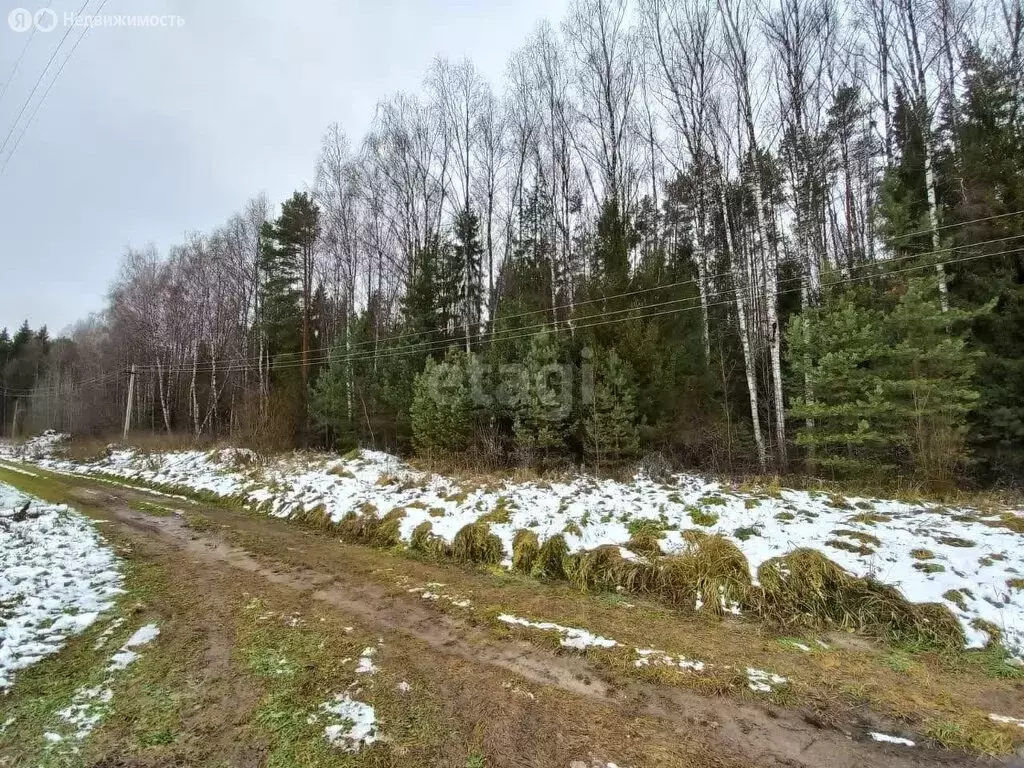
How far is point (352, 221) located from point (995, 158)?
2239cm

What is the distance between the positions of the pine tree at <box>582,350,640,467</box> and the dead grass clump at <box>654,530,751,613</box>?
597cm

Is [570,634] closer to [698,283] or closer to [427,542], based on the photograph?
[427,542]

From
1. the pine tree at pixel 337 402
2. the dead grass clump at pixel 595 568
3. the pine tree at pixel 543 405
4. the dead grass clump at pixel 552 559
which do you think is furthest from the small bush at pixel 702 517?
the pine tree at pixel 337 402

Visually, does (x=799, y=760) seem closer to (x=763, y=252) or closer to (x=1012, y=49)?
(x=763, y=252)

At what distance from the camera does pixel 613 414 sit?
11.2 m

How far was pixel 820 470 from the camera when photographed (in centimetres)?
1024

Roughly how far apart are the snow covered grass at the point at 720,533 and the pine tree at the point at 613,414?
5.02ft

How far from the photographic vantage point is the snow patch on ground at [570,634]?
12.4ft

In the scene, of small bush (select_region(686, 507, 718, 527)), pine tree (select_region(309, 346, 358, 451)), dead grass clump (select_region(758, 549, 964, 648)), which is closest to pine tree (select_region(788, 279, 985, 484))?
small bush (select_region(686, 507, 718, 527))

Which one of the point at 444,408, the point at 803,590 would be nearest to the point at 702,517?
the point at 803,590

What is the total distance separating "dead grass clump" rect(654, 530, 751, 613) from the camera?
4613 millimetres

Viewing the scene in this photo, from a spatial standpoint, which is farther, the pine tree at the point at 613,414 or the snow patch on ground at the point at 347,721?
the pine tree at the point at 613,414

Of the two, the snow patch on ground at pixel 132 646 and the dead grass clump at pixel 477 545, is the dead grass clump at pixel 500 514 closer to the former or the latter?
the dead grass clump at pixel 477 545

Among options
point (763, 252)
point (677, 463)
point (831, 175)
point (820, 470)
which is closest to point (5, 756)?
point (677, 463)
